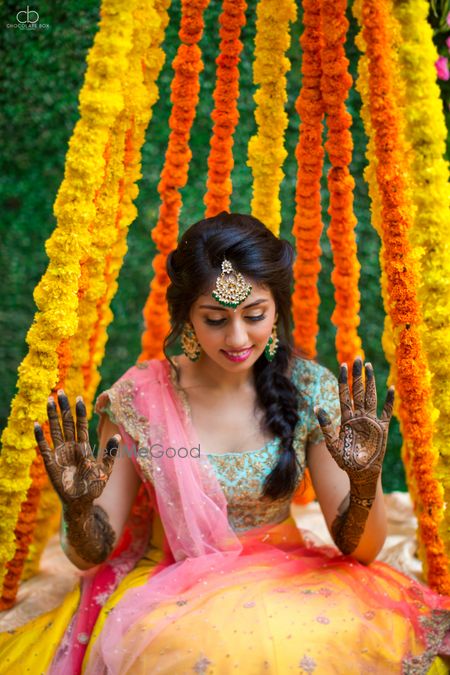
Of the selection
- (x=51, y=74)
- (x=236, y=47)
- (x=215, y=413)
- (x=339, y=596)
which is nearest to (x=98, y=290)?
(x=215, y=413)

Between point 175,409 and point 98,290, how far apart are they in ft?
1.65

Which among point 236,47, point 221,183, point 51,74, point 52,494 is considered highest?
point 51,74

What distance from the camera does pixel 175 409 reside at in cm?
229

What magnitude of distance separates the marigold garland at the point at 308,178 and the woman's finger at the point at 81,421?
866 mm

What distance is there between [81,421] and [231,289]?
514 millimetres

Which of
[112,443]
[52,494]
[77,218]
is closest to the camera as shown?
[112,443]

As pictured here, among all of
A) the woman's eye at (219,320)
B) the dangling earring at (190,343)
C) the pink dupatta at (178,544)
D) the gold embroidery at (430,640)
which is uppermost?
the woman's eye at (219,320)

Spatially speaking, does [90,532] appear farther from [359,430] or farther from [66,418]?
[359,430]

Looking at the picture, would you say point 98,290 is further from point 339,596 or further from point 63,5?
→ point 63,5

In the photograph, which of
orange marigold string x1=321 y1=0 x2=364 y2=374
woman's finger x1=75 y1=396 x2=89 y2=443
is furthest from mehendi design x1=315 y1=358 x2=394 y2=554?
orange marigold string x1=321 y1=0 x2=364 y2=374

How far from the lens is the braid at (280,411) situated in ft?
7.27

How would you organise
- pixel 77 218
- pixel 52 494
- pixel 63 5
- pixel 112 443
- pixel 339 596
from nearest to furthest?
pixel 112 443 → pixel 339 596 → pixel 77 218 → pixel 52 494 → pixel 63 5

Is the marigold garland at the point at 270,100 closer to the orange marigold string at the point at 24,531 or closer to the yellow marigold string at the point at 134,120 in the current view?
the yellow marigold string at the point at 134,120

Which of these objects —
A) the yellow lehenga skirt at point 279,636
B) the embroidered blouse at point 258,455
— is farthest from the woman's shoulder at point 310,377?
the yellow lehenga skirt at point 279,636
